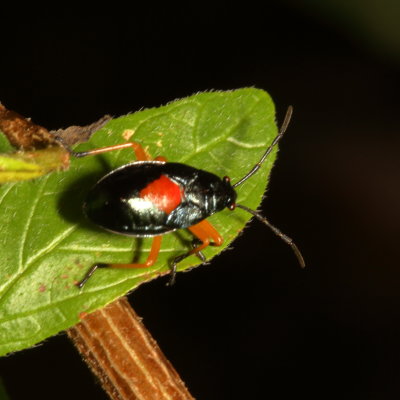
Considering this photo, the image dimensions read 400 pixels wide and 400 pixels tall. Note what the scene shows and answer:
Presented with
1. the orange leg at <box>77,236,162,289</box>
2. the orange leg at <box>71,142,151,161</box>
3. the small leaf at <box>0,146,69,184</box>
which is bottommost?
the orange leg at <box>77,236,162,289</box>

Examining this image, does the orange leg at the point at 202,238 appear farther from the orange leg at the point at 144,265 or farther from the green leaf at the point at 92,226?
the orange leg at the point at 144,265

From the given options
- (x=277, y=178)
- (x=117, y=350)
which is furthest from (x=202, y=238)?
(x=277, y=178)

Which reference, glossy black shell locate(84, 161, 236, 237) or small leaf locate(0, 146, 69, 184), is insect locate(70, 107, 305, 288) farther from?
small leaf locate(0, 146, 69, 184)

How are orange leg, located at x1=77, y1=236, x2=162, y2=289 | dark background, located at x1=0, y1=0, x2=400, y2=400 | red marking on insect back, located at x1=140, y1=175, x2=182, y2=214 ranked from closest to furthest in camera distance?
orange leg, located at x1=77, y1=236, x2=162, y2=289
red marking on insect back, located at x1=140, y1=175, x2=182, y2=214
dark background, located at x1=0, y1=0, x2=400, y2=400

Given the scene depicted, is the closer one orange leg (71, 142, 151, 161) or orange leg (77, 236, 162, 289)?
orange leg (77, 236, 162, 289)

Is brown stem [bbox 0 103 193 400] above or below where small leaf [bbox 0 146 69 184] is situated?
below

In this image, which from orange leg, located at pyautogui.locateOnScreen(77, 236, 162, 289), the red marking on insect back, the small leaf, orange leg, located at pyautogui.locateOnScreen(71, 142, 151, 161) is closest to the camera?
the small leaf

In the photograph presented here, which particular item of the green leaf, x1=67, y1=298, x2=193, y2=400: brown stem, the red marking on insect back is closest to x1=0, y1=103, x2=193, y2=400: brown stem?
x1=67, y1=298, x2=193, y2=400: brown stem

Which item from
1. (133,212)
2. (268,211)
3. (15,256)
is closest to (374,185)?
(268,211)

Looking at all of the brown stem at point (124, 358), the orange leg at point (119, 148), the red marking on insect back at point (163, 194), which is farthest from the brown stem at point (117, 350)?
the red marking on insect back at point (163, 194)
